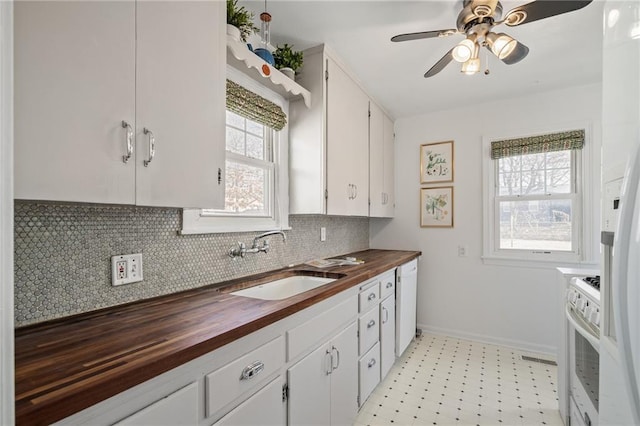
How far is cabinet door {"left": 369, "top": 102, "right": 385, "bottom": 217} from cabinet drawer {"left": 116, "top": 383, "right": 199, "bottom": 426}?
225 cm

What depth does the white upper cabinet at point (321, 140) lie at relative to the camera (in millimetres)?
2102

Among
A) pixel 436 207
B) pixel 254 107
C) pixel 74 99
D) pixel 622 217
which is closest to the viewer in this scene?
pixel 622 217

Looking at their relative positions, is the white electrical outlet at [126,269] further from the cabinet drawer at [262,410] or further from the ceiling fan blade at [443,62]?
the ceiling fan blade at [443,62]

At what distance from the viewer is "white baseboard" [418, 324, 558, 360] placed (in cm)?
282

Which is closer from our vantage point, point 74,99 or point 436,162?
point 74,99

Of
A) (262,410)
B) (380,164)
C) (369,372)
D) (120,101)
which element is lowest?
(369,372)

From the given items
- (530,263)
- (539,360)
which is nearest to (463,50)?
(530,263)

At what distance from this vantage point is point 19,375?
0.67 metres

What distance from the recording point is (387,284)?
95.2 inches

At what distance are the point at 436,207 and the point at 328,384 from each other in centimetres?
237

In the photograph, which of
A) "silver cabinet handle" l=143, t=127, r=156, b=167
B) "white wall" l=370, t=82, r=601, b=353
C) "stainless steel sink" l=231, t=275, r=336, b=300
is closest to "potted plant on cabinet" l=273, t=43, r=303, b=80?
"silver cabinet handle" l=143, t=127, r=156, b=167

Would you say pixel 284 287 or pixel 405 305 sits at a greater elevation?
pixel 284 287

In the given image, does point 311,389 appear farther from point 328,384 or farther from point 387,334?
point 387,334

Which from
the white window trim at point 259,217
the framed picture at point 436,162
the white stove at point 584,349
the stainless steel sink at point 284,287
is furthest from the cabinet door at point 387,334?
the framed picture at point 436,162
